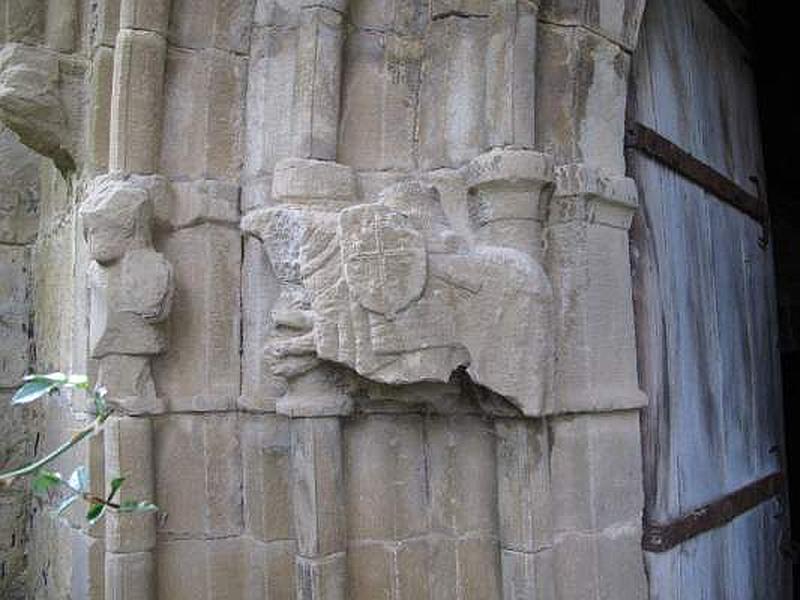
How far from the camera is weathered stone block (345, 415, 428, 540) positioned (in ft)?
6.16

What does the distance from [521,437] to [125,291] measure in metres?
1.02

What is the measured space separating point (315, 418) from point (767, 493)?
2.04m

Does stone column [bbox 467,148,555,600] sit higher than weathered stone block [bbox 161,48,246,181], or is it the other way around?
weathered stone block [bbox 161,48,246,181]

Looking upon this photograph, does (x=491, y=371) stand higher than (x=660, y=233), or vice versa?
(x=660, y=233)

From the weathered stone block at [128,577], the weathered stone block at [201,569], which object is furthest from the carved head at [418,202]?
the weathered stone block at [128,577]

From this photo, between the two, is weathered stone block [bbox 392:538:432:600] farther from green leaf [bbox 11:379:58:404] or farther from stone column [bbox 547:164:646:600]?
green leaf [bbox 11:379:58:404]

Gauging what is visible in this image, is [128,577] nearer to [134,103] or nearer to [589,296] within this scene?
[134,103]

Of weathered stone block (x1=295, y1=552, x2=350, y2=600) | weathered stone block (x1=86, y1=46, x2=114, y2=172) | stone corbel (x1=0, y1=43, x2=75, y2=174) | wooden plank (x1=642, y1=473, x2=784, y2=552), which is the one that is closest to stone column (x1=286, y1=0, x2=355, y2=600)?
weathered stone block (x1=295, y1=552, x2=350, y2=600)

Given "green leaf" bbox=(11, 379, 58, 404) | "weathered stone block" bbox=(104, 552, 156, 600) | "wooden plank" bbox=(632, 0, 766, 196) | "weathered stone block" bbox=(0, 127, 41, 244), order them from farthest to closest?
"weathered stone block" bbox=(0, 127, 41, 244) → "wooden plank" bbox=(632, 0, 766, 196) → "weathered stone block" bbox=(104, 552, 156, 600) → "green leaf" bbox=(11, 379, 58, 404)

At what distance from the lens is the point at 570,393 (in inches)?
72.1

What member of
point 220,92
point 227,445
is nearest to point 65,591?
point 227,445

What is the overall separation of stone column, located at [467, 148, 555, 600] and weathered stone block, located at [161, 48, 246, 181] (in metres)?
0.68

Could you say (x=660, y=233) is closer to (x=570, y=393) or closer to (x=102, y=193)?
(x=570, y=393)

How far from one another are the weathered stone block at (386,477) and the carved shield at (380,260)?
1.18ft
